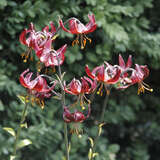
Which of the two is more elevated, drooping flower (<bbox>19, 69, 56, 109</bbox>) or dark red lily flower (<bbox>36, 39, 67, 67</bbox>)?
dark red lily flower (<bbox>36, 39, 67, 67</bbox>)

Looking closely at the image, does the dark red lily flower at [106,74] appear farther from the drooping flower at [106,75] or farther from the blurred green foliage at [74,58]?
the blurred green foliage at [74,58]

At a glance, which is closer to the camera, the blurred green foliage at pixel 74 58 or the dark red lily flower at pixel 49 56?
the dark red lily flower at pixel 49 56

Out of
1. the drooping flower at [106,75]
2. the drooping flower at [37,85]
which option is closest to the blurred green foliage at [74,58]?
the drooping flower at [37,85]

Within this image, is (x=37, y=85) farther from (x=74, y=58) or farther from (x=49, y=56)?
(x=74, y=58)

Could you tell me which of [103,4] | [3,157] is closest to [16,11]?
[103,4]

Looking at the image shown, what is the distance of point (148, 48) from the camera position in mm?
2342

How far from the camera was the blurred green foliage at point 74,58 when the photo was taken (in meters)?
1.94

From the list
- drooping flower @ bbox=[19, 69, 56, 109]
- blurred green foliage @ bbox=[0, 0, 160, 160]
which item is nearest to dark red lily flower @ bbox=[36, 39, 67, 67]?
drooping flower @ bbox=[19, 69, 56, 109]

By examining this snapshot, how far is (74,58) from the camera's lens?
2070mm

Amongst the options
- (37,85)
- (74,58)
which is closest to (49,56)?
Result: (37,85)

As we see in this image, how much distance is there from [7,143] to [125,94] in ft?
3.75

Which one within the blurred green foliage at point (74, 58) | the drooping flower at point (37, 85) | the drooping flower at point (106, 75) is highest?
the drooping flower at point (37, 85)

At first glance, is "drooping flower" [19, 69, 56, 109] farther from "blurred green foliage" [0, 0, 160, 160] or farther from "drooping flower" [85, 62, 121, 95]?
"blurred green foliage" [0, 0, 160, 160]

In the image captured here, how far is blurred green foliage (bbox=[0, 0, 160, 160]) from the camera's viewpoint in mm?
1936
